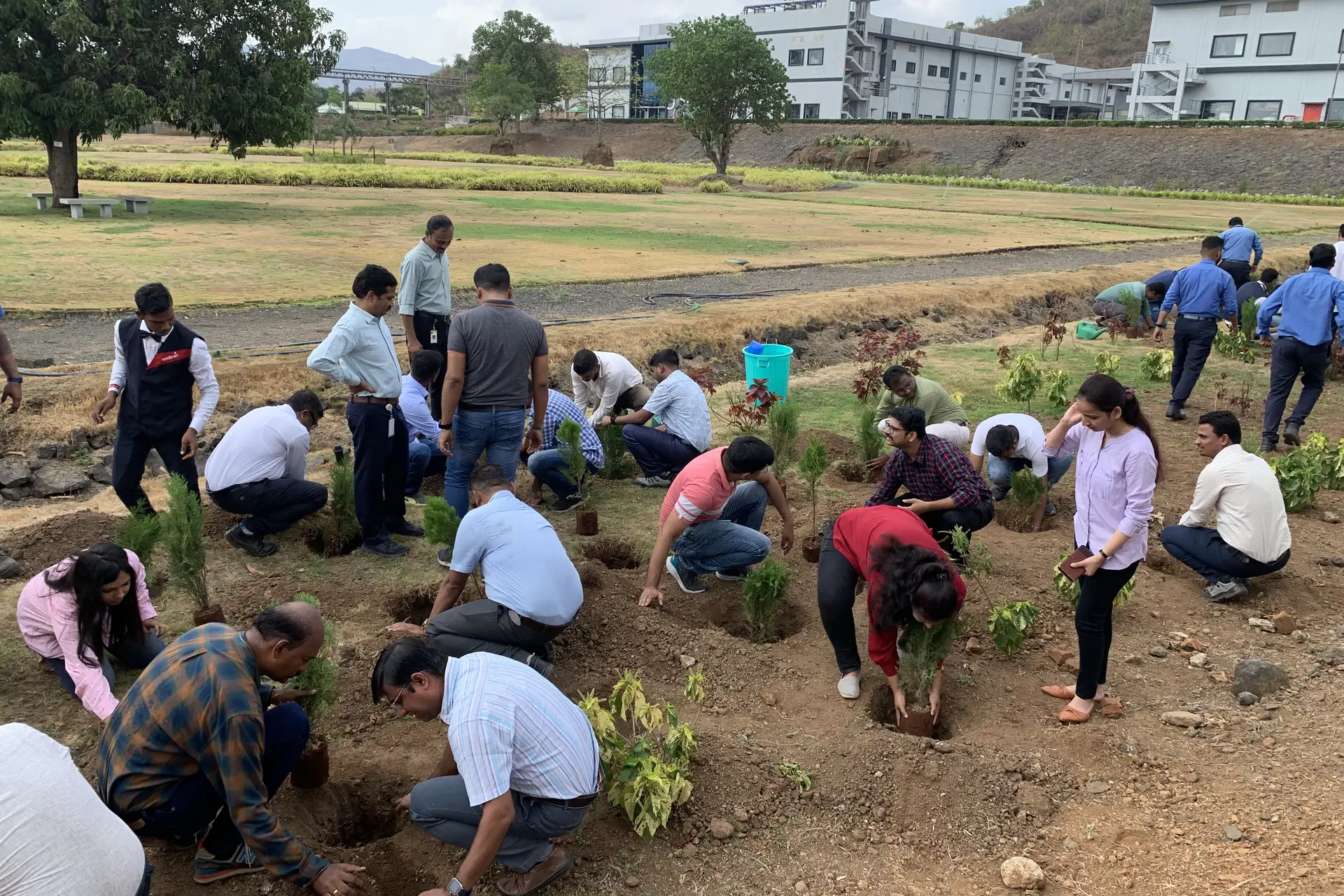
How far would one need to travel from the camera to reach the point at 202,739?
299 centimetres

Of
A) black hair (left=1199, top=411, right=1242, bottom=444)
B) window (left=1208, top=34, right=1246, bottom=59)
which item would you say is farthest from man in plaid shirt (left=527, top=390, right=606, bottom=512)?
window (left=1208, top=34, right=1246, bottom=59)

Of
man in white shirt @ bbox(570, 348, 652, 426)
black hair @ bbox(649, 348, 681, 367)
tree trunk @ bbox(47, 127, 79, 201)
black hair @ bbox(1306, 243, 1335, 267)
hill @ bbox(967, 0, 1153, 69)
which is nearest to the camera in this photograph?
black hair @ bbox(649, 348, 681, 367)

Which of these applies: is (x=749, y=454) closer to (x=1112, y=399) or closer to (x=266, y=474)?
(x=1112, y=399)

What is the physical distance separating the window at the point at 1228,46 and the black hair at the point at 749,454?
6862 centimetres

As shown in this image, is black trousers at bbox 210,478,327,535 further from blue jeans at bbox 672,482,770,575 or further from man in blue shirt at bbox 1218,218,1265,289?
man in blue shirt at bbox 1218,218,1265,289

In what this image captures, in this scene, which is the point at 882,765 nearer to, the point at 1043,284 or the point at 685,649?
the point at 685,649

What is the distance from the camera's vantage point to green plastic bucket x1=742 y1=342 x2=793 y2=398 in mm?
9016

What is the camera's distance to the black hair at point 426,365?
6.48m

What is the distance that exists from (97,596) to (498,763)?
2.07 metres

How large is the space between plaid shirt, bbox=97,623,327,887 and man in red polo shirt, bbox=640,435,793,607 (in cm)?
248

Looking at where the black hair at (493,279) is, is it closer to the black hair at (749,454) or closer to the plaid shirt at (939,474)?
the black hair at (749,454)

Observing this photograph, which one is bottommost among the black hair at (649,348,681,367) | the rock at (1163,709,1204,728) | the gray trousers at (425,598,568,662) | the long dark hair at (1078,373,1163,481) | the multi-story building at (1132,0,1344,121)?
the rock at (1163,709,1204,728)

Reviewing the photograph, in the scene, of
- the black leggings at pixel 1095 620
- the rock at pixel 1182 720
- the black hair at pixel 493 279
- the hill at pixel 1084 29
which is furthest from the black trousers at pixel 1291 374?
the hill at pixel 1084 29

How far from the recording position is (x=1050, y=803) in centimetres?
383
